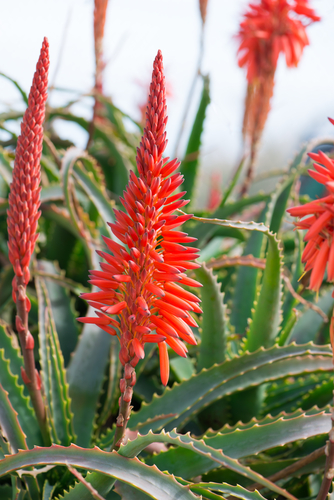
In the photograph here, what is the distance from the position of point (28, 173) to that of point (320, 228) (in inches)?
13.2

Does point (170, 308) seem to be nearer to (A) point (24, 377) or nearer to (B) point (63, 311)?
(A) point (24, 377)

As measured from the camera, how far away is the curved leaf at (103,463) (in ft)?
1.53

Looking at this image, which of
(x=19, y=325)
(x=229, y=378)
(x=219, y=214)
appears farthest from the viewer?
(x=219, y=214)

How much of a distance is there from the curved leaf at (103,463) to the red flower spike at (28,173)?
216 millimetres

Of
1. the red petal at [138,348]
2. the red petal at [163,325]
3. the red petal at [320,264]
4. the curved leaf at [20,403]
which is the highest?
the red petal at [320,264]

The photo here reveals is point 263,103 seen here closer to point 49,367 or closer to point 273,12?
point 273,12

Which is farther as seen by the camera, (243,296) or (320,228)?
(243,296)

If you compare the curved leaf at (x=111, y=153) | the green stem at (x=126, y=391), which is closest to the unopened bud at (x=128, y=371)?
the green stem at (x=126, y=391)

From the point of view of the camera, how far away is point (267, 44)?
143 centimetres

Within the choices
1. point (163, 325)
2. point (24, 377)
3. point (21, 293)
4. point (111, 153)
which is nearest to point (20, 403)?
point (24, 377)

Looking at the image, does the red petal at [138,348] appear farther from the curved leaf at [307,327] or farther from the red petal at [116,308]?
the curved leaf at [307,327]

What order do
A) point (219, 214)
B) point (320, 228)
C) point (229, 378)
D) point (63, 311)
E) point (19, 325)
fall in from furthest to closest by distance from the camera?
point (219, 214), point (63, 311), point (229, 378), point (19, 325), point (320, 228)

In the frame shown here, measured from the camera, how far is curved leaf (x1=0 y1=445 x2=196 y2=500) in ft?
1.53

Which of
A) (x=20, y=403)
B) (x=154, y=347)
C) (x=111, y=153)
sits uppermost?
(x=111, y=153)
